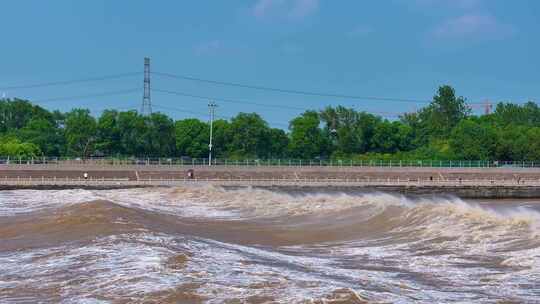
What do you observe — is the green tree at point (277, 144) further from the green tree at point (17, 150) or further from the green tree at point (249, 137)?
the green tree at point (17, 150)

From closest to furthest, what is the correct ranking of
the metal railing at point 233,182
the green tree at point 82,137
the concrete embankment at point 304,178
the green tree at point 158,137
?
the metal railing at point 233,182 → the concrete embankment at point 304,178 → the green tree at point 82,137 → the green tree at point 158,137

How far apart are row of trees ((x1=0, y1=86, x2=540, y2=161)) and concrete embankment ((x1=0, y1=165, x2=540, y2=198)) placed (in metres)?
16.9

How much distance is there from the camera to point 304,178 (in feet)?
278

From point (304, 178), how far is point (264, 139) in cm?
2933

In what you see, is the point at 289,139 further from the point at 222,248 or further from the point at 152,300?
the point at 152,300

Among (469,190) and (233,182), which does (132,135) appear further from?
(469,190)

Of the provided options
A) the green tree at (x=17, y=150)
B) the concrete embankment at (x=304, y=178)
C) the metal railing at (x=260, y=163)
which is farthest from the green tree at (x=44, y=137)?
the concrete embankment at (x=304, y=178)

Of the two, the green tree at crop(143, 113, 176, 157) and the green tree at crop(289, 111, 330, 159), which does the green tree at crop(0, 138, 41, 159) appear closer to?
the green tree at crop(143, 113, 176, 157)

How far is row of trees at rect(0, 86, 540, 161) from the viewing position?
107812 millimetres

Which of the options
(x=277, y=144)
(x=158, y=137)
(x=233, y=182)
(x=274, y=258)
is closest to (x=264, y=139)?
(x=277, y=144)

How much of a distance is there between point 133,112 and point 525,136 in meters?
57.6

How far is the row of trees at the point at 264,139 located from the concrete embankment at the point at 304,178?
16.9 metres

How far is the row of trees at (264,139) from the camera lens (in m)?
108

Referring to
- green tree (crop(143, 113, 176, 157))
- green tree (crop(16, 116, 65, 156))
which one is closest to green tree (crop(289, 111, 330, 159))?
green tree (crop(143, 113, 176, 157))
